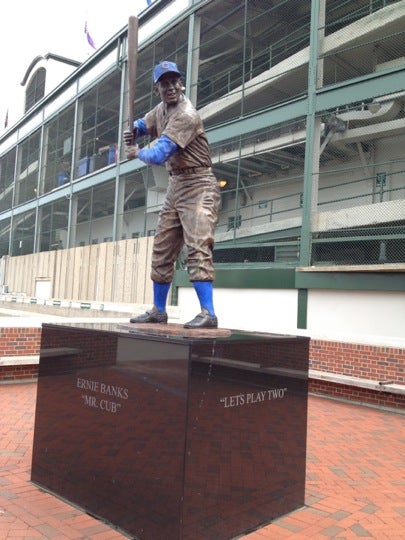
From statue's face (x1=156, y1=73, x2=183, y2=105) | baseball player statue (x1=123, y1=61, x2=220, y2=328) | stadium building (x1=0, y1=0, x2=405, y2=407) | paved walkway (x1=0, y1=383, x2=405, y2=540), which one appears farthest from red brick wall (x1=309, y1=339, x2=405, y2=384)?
statue's face (x1=156, y1=73, x2=183, y2=105)

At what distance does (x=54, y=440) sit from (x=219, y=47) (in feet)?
55.6

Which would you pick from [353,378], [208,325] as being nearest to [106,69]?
→ [353,378]

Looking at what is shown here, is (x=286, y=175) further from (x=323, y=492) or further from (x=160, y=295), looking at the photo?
(x=323, y=492)

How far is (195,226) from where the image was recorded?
12.8 ft

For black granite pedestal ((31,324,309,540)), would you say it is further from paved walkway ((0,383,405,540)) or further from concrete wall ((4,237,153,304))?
concrete wall ((4,237,153,304))

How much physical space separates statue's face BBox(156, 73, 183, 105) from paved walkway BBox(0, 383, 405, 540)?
3.11 metres

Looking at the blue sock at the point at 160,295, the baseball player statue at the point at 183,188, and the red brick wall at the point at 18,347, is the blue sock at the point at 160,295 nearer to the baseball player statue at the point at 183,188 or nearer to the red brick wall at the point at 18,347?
the baseball player statue at the point at 183,188

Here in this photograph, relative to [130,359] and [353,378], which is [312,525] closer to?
[130,359]

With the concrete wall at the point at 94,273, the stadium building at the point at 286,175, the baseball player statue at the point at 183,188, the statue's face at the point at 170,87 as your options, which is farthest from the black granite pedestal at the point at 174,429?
the concrete wall at the point at 94,273

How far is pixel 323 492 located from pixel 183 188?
2644 millimetres

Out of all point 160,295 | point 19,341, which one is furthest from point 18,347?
point 160,295

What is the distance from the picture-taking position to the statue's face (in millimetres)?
3805

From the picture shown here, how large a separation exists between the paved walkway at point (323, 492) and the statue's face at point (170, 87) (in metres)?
3.11

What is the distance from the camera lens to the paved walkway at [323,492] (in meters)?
3.03
